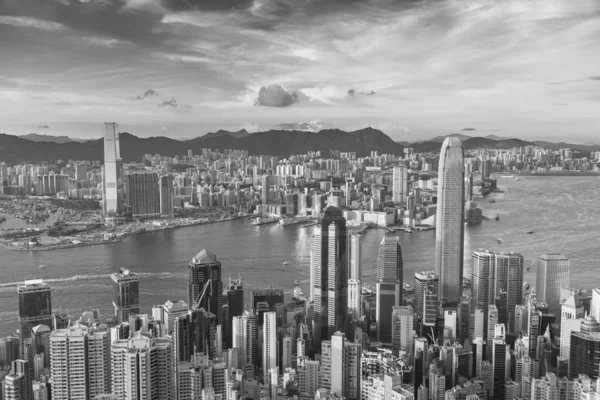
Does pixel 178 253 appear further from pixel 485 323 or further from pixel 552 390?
pixel 552 390

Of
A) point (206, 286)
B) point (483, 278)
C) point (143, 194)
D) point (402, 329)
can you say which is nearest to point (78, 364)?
point (206, 286)

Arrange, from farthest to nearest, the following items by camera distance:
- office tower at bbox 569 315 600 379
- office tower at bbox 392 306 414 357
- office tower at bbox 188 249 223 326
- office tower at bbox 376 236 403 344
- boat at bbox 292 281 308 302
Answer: boat at bbox 292 281 308 302
office tower at bbox 188 249 223 326
office tower at bbox 376 236 403 344
office tower at bbox 392 306 414 357
office tower at bbox 569 315 600 379

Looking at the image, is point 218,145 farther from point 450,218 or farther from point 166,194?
point 450,218

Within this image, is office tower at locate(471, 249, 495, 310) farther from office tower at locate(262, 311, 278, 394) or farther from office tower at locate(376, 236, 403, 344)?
office tower at locate(262, 311, 278, 394)

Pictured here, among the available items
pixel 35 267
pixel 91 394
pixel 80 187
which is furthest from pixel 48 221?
pixel 91 394

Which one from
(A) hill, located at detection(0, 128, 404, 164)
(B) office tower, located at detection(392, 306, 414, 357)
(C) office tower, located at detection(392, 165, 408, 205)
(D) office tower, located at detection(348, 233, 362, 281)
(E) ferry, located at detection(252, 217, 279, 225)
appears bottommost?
(B) office tower, located at detection(392, 306, 414, 357)

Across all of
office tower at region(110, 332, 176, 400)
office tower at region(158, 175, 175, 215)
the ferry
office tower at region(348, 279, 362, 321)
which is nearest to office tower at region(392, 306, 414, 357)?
office tower at region(348, 279, 362, 321)
